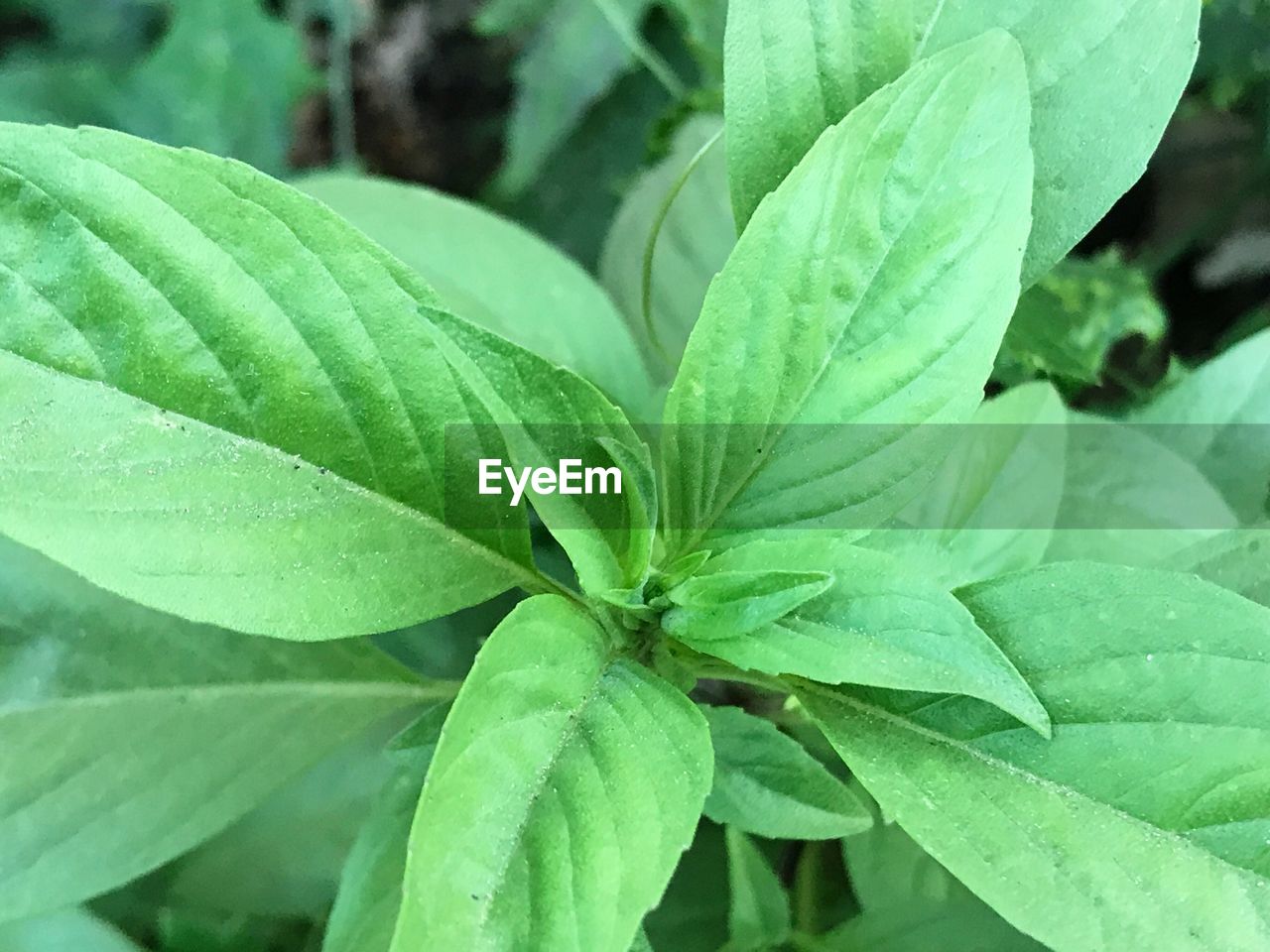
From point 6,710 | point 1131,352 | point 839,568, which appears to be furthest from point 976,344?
point 1131,352

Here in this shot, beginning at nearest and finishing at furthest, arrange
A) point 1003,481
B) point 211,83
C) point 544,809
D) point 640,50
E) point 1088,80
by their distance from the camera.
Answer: point 544,809, point 1088,80, point 1003,481, point 640,50, point 211,83

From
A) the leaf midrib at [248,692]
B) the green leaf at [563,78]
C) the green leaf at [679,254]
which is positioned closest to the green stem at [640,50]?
the green leaf at [563,78]

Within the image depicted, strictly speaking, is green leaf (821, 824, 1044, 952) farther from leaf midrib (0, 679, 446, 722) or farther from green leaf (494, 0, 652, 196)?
green leaf (494, 0, 652, 196)

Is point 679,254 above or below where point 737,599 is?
above

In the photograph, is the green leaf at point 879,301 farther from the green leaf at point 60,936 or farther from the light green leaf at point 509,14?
the light green leaf at point 509,14

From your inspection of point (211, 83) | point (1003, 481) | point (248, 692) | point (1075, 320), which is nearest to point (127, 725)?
point (248, 692)

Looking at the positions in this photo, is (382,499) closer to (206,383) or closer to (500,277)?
(206,383)

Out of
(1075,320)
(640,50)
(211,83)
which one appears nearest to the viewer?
(1075,320)

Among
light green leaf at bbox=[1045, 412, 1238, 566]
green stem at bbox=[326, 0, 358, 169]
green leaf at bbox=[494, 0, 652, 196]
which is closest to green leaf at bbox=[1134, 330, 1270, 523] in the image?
light green leaf at bbox=[1045, 412, 1238, 566]
